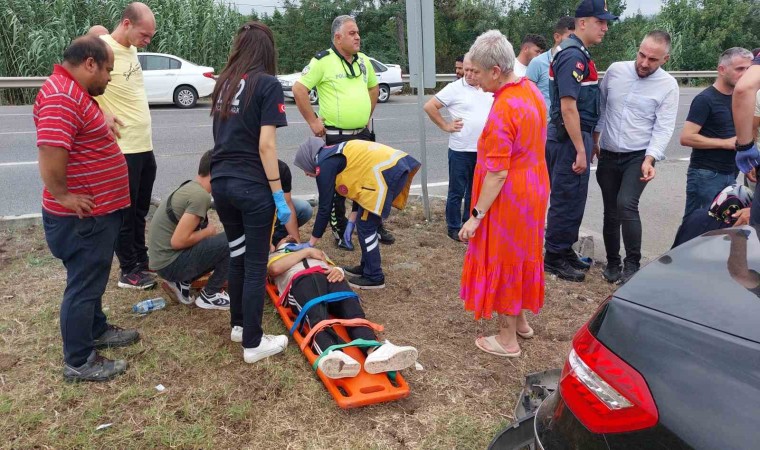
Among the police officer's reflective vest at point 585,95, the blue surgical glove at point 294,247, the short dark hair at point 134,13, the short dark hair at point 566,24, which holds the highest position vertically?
the short dark hair at point 134,13

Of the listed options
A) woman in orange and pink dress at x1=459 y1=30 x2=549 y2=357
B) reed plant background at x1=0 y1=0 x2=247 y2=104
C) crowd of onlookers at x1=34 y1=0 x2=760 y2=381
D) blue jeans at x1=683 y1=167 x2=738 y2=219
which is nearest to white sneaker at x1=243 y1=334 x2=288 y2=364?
crowd of onlookers at x1=34 y1=0 x2=760 y2=381

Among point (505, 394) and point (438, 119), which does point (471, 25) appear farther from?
point (505, 394)

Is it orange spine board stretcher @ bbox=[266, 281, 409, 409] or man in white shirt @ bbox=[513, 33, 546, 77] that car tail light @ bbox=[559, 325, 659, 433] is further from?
man in white shirt @ bbox=[513, 33, 546, 77]

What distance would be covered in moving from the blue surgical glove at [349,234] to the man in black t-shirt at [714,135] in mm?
2749

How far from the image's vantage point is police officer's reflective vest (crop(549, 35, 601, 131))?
4.43 meters

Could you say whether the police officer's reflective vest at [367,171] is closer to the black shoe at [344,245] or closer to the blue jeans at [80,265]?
the black shoe at [344,245]

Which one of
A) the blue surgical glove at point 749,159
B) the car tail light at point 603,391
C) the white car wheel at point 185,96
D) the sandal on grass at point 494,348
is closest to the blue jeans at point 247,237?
the sandal on grass at point 494,348

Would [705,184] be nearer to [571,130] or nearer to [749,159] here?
[749,159]

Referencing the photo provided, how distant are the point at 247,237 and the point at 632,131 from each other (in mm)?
3116

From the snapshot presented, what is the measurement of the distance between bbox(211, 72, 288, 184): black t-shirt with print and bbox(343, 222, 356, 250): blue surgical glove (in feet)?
6.48

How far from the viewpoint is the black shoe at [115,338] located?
3.52 metres

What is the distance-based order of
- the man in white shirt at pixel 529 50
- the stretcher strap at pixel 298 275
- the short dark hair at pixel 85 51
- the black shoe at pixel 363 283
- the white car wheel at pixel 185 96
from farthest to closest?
the white car wheel at pixel 185 96 < the man in white shirt at pixel 529 50 < the black shoe at pixel 363 283 < the stretcher strap at pixel 298 275 < the short dark hair at pixel 85 51

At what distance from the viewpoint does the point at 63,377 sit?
Answer: 125 inches

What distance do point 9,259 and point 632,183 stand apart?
5196mm
